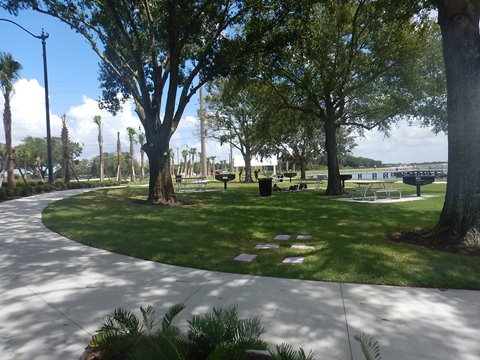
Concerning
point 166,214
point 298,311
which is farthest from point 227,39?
point 298,311

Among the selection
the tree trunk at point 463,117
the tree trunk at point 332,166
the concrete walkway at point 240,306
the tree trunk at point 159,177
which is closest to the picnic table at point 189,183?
the tree trunk at point 159,177

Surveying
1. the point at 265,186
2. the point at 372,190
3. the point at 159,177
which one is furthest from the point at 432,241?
the point at 265,186

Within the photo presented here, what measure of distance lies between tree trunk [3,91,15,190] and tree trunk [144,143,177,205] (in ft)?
29.5

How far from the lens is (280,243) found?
25.2 feet

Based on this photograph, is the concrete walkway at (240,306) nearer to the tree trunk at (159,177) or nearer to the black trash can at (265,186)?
the tree trunk at (159,177)

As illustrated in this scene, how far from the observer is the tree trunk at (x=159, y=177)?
15.5 meters

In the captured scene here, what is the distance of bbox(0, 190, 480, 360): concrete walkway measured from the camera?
10.8 feet

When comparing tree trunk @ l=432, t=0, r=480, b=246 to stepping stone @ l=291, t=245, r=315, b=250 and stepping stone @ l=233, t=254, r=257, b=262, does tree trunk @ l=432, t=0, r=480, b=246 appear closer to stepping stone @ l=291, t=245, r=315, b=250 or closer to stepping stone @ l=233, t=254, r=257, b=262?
stepping stone @ l=291, t=245, r=315, b=250

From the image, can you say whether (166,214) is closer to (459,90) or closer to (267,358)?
(459,90)

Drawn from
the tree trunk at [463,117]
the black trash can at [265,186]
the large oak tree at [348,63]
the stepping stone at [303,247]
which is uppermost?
the large oak tree at [348,63]

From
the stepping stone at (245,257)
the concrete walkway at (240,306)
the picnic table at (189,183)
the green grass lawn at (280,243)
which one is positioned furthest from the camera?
the picnic table at (189,183)

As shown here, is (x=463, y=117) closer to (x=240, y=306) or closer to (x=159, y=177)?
(x=240, y=306)

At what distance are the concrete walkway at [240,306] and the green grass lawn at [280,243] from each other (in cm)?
46

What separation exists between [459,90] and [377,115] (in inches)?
649
